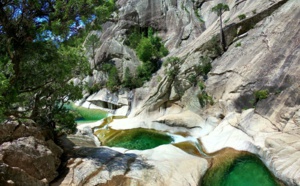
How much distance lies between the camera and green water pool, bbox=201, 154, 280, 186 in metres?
11.9

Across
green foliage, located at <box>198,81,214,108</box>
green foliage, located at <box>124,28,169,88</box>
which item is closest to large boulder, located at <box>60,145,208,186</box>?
green foliage, located at <box>198,81,214,108</box>

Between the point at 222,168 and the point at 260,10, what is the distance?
18.6 m

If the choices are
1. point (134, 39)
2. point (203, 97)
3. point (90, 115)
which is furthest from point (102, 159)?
point (134, 39)

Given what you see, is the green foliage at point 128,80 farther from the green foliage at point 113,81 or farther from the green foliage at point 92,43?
the green foliage at point 92,43

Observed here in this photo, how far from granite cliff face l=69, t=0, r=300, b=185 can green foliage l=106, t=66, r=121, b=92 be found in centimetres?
863

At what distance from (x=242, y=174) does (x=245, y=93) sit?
8322 millimetres

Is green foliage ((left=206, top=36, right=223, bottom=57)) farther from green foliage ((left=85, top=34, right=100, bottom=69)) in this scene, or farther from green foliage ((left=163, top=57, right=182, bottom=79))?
green foliage ((left=85, top=34, right=100, bottom=69))

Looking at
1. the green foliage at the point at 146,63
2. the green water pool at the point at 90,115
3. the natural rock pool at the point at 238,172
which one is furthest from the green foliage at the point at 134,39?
the natural rock pool at the point at 238,172

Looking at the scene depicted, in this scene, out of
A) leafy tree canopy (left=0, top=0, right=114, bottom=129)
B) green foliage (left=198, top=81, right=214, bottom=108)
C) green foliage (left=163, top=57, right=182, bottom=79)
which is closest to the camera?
leafy tree canopy (left=0, top=0, right=114, bottom=129)

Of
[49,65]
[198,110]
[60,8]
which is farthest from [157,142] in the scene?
[60,8]

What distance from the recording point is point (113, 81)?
37938 millimetres

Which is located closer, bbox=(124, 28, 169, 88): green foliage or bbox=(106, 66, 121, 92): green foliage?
bbox=(124, 28, 169, 88): green foliage

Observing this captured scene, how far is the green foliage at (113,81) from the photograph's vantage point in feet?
123

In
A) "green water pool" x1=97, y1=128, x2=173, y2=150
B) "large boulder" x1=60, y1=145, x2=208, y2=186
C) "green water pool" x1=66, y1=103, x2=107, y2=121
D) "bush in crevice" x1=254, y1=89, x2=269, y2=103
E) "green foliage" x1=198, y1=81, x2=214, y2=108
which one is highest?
"bush in crevice" x1=254, y1=89, x2=269, y2=103
